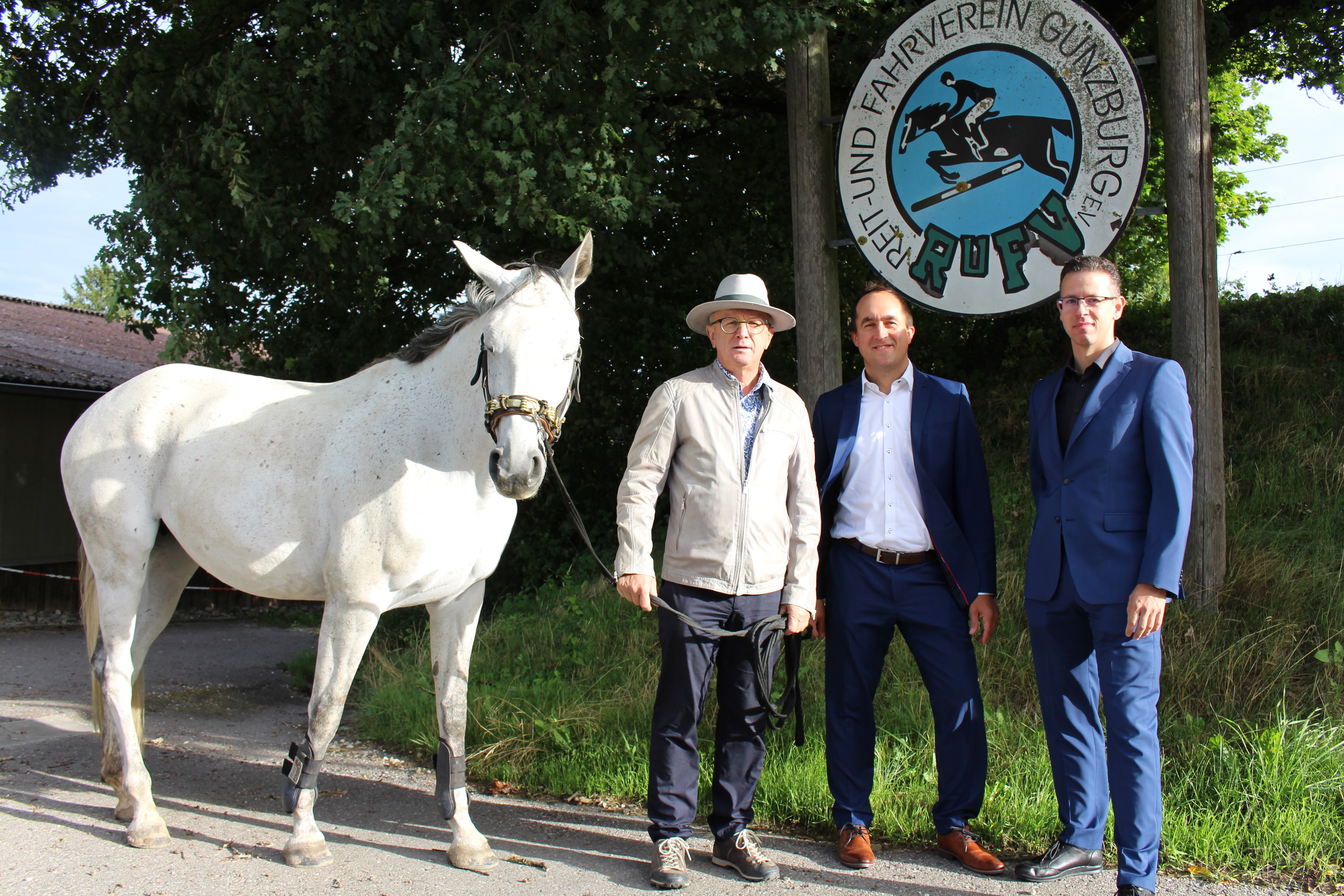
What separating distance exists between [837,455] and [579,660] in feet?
7.92

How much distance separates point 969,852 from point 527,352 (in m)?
2.43

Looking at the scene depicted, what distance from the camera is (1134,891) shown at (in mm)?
2832

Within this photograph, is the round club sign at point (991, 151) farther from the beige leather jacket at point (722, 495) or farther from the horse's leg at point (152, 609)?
the horse's leg at point (152, 609)

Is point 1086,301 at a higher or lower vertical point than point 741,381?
higher

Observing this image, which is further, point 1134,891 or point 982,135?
point 982,135

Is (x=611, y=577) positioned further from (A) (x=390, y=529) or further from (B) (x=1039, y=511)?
(B) (x=1039, y=511)

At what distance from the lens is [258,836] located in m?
3.60

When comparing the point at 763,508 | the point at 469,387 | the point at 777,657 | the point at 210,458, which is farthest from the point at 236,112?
the point at 777,657

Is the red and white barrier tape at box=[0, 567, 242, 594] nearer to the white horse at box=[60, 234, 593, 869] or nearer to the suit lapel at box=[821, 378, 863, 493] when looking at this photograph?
the white horse at box=[60, 234, 593, 869]

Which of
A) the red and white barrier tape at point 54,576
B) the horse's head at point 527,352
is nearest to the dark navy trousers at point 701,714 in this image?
the horse's head at point 527,352

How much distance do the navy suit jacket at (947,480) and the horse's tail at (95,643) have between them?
313 cm

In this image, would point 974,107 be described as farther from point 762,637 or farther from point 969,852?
point 969,852

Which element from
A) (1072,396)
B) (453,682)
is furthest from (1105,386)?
(453,682)

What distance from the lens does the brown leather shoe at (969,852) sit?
3.24 meters
